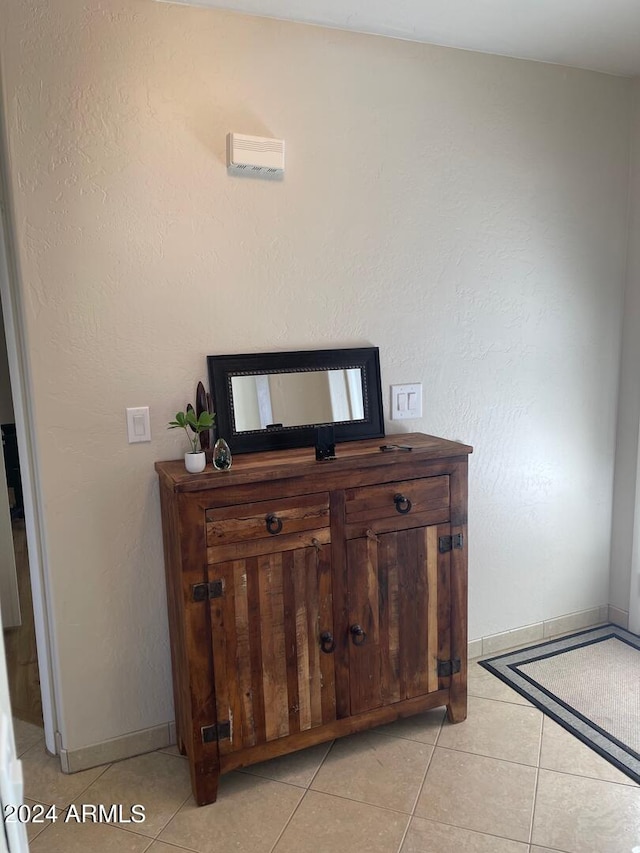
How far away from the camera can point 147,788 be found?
6.79ft

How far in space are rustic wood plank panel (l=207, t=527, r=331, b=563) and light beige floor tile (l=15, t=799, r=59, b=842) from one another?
90 cm

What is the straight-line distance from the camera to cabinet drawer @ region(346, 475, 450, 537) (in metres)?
2.10

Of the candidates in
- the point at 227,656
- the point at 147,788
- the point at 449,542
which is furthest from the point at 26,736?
the point at 449,542

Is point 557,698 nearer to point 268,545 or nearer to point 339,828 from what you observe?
point 339,828

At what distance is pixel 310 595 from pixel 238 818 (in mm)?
666

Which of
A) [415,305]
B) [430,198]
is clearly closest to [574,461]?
[415,305]

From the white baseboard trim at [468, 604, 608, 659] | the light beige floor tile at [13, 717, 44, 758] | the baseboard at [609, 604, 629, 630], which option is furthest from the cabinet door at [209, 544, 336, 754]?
the baseboard at [609, 604, 629, 630]

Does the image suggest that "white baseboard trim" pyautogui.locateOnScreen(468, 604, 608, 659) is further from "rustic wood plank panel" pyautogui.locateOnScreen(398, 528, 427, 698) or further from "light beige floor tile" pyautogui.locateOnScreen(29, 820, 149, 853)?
"light beige floor tile" pyautogui.locateOnScreen(29, 820, 149, 853)

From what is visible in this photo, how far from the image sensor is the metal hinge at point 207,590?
6.25 feet

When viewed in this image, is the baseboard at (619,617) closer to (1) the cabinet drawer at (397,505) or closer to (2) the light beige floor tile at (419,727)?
(2) the light beige floor tile at (419,727)

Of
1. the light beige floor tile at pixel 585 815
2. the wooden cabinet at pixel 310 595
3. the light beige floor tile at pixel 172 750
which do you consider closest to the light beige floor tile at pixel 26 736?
the light beige floor tile at pixel 172 750

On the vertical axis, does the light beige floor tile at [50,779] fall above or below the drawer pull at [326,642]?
below

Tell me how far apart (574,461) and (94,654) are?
2.11 metres

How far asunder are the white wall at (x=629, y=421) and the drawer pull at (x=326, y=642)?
1.63 meters
